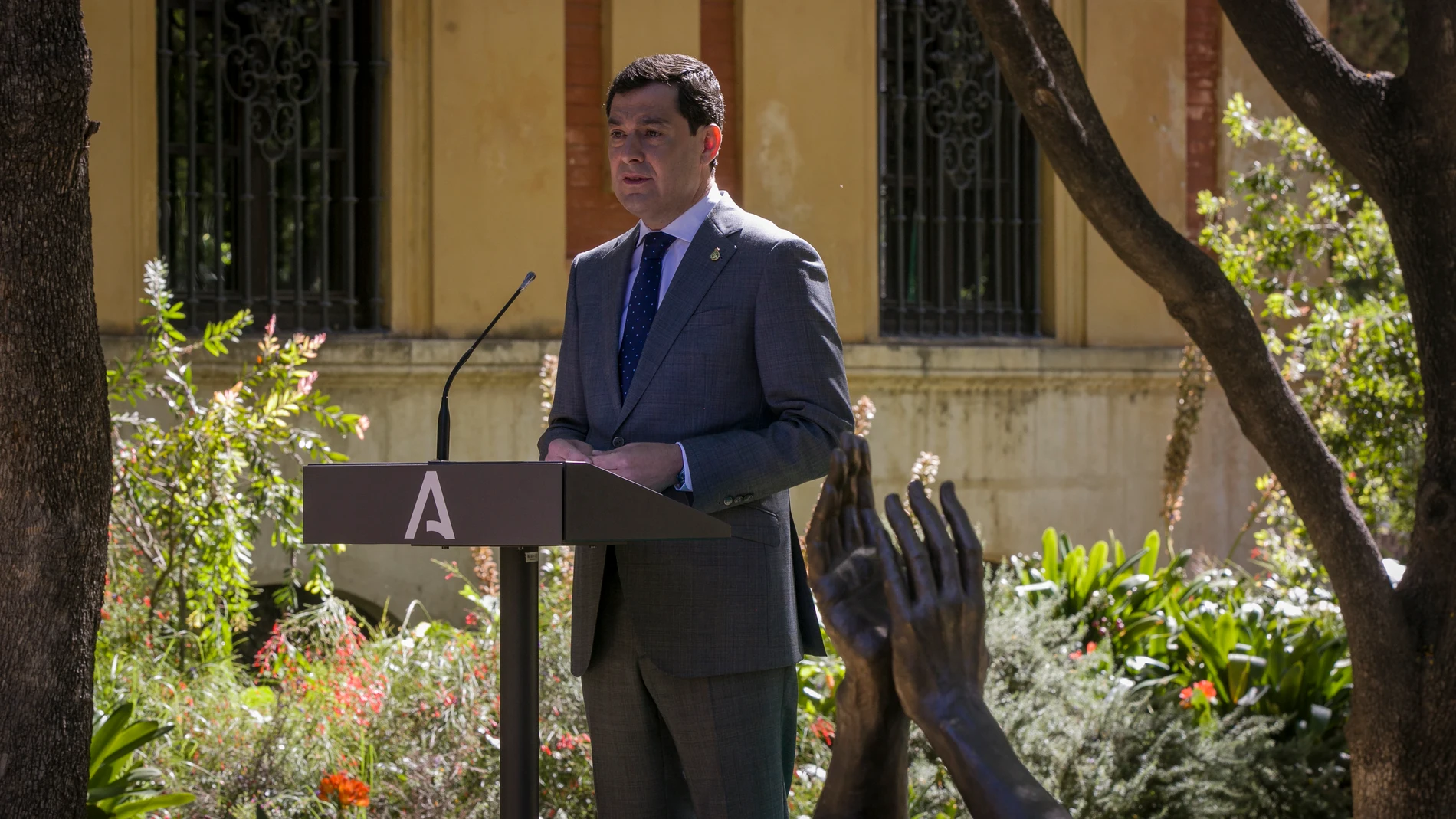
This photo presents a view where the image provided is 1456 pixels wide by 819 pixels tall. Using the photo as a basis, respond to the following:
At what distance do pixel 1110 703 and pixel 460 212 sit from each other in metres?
4.70

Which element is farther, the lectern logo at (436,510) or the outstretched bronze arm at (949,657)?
the lectern logo at (436,510)

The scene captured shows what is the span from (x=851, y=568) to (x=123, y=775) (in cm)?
300

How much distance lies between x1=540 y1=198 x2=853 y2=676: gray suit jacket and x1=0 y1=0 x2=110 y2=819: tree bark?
1412 mm

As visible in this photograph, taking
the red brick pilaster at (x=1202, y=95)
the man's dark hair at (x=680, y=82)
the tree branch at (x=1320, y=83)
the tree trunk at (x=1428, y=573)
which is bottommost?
the tree trunk at (x=1428, y=573)

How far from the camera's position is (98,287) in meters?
7.52

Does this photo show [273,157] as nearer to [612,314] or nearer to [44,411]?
[44,411]

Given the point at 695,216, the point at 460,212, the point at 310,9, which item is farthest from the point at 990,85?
the point at 695,216

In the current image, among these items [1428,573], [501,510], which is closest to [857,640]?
[501,510]

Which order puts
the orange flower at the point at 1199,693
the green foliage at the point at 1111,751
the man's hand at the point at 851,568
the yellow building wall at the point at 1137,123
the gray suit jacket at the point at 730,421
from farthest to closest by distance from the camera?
the yellow building wall at the point at 1137,123
the orange flower at the point at 1199,693
the green foliage at the point at 1111,751
the gray suit jacket at the point at 730,421
the man's hand at the point at 851,568

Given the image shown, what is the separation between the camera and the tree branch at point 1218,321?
4246mm

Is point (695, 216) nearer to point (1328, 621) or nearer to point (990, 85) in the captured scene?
point (1328, 621)

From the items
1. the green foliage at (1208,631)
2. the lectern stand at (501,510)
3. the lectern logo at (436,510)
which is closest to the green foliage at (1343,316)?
the green foliage at (1208,631)

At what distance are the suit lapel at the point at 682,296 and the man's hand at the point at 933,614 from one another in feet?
2.81

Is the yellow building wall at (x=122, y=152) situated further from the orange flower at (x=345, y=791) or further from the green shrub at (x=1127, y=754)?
the green shrub at (x=1127, y=754)
